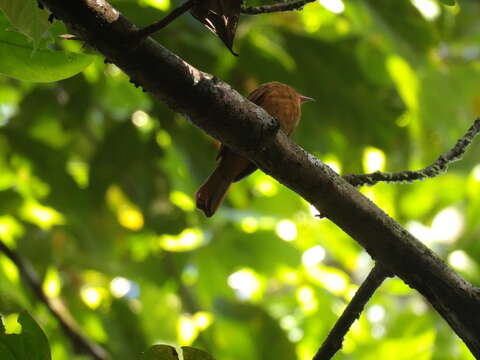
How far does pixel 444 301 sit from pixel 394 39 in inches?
81.7

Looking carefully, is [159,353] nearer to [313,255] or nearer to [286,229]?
[286,229]

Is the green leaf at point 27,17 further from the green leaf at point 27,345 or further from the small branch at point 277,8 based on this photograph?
the green leaf at point 27,345

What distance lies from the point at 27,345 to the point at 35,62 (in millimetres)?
617

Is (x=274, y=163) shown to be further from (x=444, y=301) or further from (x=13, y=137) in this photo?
(x=13, y=137)

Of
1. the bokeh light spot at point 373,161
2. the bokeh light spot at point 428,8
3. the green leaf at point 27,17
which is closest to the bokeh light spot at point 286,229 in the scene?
the bokeh light spot at point 373,161

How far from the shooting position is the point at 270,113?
2.44 metres

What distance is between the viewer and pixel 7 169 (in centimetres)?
471

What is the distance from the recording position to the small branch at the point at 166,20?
50.7 inches

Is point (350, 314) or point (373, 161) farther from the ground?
point (373, 161)

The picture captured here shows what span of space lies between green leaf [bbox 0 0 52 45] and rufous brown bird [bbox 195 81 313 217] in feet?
3.45

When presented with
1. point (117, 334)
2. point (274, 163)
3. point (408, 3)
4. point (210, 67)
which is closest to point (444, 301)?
point (274, 163)

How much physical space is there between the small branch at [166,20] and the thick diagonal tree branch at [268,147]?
0.03 m

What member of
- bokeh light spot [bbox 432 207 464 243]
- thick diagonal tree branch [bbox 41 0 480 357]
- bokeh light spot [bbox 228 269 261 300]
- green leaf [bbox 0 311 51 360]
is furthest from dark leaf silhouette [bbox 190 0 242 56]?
bokeh light spot [bbox 228 269 261 300]

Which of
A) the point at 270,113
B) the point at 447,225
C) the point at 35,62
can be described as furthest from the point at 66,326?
the point at 447,225
